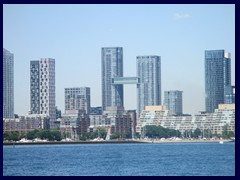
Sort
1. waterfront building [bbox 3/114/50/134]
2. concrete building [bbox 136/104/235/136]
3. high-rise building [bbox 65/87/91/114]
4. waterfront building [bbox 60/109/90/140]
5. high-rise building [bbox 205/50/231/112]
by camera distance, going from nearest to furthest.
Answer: waterfront building [bbox 3/114/50/134]
waterfront building [bbox 60/109/90/140]
concrete building [bbox 136/104/235/136]
high-rise building [bbox 65/87/91/114]
high-rise building [bbox 205/50/231/112]

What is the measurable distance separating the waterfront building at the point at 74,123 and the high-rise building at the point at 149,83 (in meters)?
6.20

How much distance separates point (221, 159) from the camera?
29.0 meters

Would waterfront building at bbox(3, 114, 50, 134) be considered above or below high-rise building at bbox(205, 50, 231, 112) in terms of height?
below

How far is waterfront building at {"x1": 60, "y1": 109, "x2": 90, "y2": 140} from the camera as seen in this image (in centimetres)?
4472

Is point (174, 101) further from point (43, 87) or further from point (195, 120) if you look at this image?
point (43, 87)

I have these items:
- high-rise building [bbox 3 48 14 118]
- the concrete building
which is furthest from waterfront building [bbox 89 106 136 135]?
high-rise building [bbox 3 48 14 118]

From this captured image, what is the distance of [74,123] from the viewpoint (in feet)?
151

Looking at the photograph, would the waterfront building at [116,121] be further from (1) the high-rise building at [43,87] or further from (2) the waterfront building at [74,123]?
(1) the high-rise building at [43,87]

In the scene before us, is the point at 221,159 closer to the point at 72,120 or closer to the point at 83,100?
the point at 72,120

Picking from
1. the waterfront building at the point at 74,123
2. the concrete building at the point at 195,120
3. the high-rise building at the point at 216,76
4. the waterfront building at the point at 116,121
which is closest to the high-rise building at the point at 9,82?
the waterfront building at the point at 74,123

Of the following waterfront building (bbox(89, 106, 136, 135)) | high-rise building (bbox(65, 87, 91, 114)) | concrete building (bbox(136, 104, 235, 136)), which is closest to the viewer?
waterfront building (bbox(89, 106, 136, 135))

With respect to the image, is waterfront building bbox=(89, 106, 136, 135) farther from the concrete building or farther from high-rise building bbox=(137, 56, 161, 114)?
high-rise building bbox=(137, 56, 161, 114)

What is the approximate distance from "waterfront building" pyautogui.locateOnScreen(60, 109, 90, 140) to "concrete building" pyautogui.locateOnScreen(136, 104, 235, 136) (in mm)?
3751
